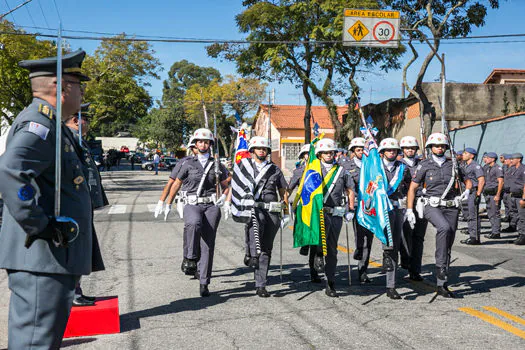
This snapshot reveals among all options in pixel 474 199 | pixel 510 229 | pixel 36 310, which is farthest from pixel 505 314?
pixel 510 229

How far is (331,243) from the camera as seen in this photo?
7.57 metres

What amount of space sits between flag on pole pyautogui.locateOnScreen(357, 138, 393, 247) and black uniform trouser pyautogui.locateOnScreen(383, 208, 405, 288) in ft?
0.32

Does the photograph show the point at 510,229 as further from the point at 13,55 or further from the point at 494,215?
the point at 13,55

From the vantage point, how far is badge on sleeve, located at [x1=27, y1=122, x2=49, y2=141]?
3096mm

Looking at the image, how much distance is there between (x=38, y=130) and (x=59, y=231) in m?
0.55

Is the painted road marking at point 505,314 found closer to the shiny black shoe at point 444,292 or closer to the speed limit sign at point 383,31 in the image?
the shiny black shoe at point 444,292

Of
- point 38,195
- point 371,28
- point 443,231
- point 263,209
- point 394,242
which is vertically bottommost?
point 394,242

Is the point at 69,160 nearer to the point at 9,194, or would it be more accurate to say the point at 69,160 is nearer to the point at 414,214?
the point at 9,194

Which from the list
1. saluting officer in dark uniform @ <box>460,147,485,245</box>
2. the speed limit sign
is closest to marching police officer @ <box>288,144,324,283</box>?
saluting officer in dark uniform @ <box>460,147,485,245</box>

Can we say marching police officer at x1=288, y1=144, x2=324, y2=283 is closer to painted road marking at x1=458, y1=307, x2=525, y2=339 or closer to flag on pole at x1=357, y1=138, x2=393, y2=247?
flag on pole at x1=357, y1=138, x2=393, y2=247

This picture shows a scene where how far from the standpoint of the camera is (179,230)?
14.0 metres

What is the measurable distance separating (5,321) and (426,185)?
17.5 feet

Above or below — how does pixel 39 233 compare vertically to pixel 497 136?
below

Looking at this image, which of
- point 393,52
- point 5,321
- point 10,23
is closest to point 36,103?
point 5,321
